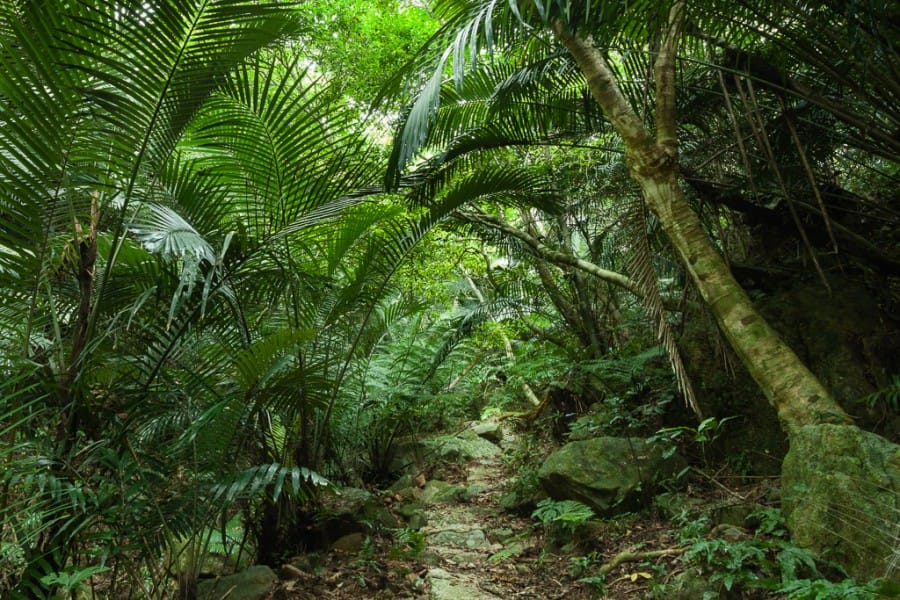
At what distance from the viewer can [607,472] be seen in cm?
373

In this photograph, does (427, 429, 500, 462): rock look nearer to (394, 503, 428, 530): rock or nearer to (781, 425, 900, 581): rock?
(394, 503, 428, 530): rock

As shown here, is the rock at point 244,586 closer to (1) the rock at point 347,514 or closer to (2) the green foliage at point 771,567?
(1) the rock at point 347,514

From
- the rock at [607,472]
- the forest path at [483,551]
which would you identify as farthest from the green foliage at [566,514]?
the forest path at [483,551]

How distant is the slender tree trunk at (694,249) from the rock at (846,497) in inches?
7.3

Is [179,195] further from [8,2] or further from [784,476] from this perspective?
[784,476]

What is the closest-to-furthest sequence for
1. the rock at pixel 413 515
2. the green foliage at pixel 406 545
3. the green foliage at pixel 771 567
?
the green foliage at pixel 771 567 < the green foliage at pixel 406 545 < the rock at pixel 413 515

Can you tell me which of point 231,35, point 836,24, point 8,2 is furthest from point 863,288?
point 8,2

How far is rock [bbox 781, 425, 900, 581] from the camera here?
1.98 metres

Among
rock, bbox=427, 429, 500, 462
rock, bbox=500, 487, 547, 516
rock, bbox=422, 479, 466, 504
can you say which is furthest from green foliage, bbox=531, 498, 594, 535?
rock, bbox=427, 429, 500, 462

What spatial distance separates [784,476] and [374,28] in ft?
16.5

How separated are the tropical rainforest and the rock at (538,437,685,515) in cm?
2

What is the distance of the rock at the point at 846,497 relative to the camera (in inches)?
77.9

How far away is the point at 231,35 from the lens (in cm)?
237

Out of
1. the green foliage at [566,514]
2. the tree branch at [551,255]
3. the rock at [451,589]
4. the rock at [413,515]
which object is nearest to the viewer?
the rock at [451,589]
